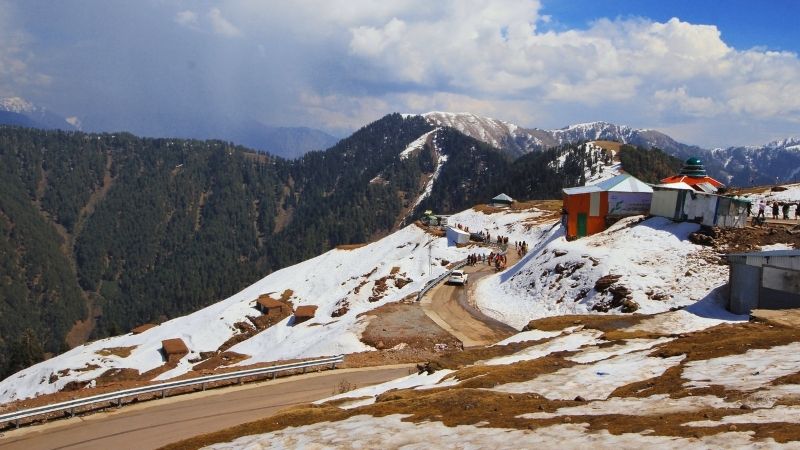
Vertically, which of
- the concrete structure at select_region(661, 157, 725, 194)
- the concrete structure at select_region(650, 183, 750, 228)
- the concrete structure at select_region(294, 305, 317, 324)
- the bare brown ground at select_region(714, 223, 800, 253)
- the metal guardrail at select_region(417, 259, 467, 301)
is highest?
the concrete structure at select_region(661, 157, 725, 194)

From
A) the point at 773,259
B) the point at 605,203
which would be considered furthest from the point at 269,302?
the point at 773,259

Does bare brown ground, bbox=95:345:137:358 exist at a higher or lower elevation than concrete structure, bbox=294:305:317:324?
lower

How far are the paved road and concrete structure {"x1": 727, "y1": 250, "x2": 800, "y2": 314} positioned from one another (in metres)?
20.0

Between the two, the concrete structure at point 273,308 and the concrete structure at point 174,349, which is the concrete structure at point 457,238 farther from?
the concrete structure at point 174,349

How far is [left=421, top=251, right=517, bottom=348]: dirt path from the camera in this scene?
37.5m

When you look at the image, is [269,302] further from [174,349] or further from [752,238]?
[752,238]

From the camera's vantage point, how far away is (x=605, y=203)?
53.4m

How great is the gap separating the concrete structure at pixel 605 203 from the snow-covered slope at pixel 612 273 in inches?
92.2

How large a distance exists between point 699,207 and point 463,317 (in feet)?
67.5

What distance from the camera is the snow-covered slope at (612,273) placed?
36.6 metres

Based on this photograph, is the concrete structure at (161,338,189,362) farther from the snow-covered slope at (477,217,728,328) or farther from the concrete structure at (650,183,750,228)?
the concrete structure at (650,183,750,228)

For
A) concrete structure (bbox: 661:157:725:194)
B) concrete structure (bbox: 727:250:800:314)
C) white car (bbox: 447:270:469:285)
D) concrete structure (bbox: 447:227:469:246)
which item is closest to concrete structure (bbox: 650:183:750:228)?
concrete structure (bbox: 727:250:800:314)

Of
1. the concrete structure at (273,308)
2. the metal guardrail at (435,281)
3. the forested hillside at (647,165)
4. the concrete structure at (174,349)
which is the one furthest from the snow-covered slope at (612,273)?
the forested hillside at (647,165)

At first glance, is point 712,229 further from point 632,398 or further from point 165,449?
point 165,449
